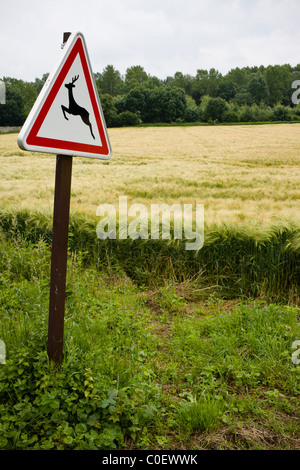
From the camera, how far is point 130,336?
114 inches

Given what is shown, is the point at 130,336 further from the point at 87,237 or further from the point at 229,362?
the point at 87,237

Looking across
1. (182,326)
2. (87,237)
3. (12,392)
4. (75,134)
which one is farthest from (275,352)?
(87,237)

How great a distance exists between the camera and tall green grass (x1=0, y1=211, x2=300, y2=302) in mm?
3945

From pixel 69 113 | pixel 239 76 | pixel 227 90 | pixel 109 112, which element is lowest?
pixel 69 113

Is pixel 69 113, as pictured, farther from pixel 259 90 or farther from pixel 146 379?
pixel 259 90

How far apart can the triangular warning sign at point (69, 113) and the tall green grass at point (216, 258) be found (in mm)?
2052

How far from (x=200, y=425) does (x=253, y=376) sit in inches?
23.9

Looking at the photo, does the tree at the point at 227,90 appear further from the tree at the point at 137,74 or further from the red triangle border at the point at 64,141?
the red triangle border at the point at 64,141

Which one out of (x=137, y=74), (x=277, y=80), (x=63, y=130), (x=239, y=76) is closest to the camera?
(x=63, y=130)

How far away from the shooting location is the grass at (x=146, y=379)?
1.95 m

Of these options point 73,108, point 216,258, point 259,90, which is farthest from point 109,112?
point 73,108

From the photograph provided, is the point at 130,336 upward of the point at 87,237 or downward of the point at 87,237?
downward

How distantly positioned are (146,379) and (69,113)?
73.2 inches

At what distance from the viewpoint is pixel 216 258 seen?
13.8ft
